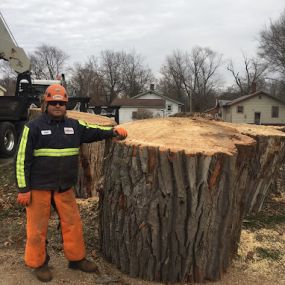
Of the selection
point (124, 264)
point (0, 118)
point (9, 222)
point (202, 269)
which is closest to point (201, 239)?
point (202, 269)

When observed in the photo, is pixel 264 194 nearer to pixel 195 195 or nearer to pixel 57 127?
pixel 195 195

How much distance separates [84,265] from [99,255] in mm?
385

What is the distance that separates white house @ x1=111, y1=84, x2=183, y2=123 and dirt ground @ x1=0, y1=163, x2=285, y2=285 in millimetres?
56850

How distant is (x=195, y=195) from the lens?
3.88m

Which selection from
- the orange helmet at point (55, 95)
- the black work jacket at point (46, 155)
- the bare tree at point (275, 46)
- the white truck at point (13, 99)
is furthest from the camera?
the bare tree at point (275, 46)

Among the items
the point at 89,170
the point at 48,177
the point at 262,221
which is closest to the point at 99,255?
the point at 48,177

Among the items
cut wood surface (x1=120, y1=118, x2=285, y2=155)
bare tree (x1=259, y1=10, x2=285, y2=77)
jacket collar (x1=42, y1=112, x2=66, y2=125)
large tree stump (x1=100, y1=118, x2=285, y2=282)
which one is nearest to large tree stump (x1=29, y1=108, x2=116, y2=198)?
cut wood surface (x1=120, y1=118, x2=285, y2=155)

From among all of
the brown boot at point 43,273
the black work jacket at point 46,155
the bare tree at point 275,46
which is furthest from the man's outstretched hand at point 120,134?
the bare tree at point 275,46

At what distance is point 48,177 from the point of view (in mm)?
4070

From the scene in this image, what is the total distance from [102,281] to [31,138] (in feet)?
4.53

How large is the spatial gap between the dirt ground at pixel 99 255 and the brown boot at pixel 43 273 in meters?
0.05

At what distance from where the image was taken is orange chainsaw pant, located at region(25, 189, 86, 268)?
4.08 metres

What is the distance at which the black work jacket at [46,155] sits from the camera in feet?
13.1

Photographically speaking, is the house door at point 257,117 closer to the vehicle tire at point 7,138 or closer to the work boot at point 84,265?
the vehicle tire at point 7,138
